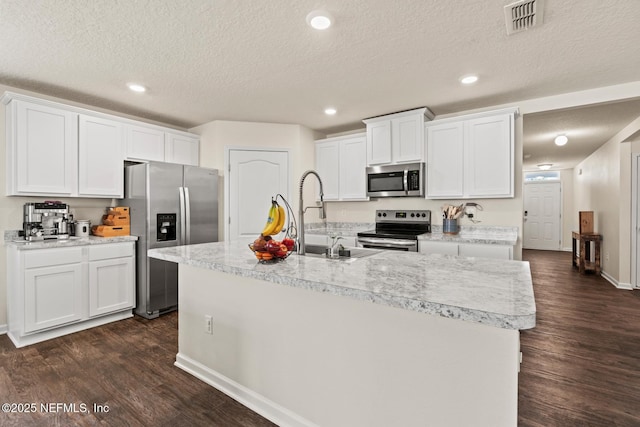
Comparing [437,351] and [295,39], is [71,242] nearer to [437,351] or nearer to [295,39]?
[295,39]

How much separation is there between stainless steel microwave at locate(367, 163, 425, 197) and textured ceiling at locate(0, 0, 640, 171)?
79cm

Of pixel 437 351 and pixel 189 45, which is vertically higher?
pixel 189 45

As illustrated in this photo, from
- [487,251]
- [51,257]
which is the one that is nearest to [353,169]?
[487,251]

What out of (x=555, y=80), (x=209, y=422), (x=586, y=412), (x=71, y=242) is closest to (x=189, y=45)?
(x=71, y=242)

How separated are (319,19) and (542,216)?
9.52 metres

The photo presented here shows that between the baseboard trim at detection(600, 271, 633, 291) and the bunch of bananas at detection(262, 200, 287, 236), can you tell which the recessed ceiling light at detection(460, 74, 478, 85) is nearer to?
the bunch of bananas at detection(262, 200, 287, 236)

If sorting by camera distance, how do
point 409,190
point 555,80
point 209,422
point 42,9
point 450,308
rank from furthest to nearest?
1. point 409,190
2. point 555,80
3. point 42,9
4. point 209,422
5. point 450,308

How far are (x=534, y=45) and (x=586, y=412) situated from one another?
2462mm

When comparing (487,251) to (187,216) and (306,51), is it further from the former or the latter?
(187,216)

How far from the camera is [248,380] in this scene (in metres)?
1.90

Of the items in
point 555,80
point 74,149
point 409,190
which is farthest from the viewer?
point 409,190

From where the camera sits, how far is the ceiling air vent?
6.00ft

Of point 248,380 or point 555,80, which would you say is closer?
point 248,380

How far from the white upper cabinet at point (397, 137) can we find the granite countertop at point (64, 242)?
10.2 feet
